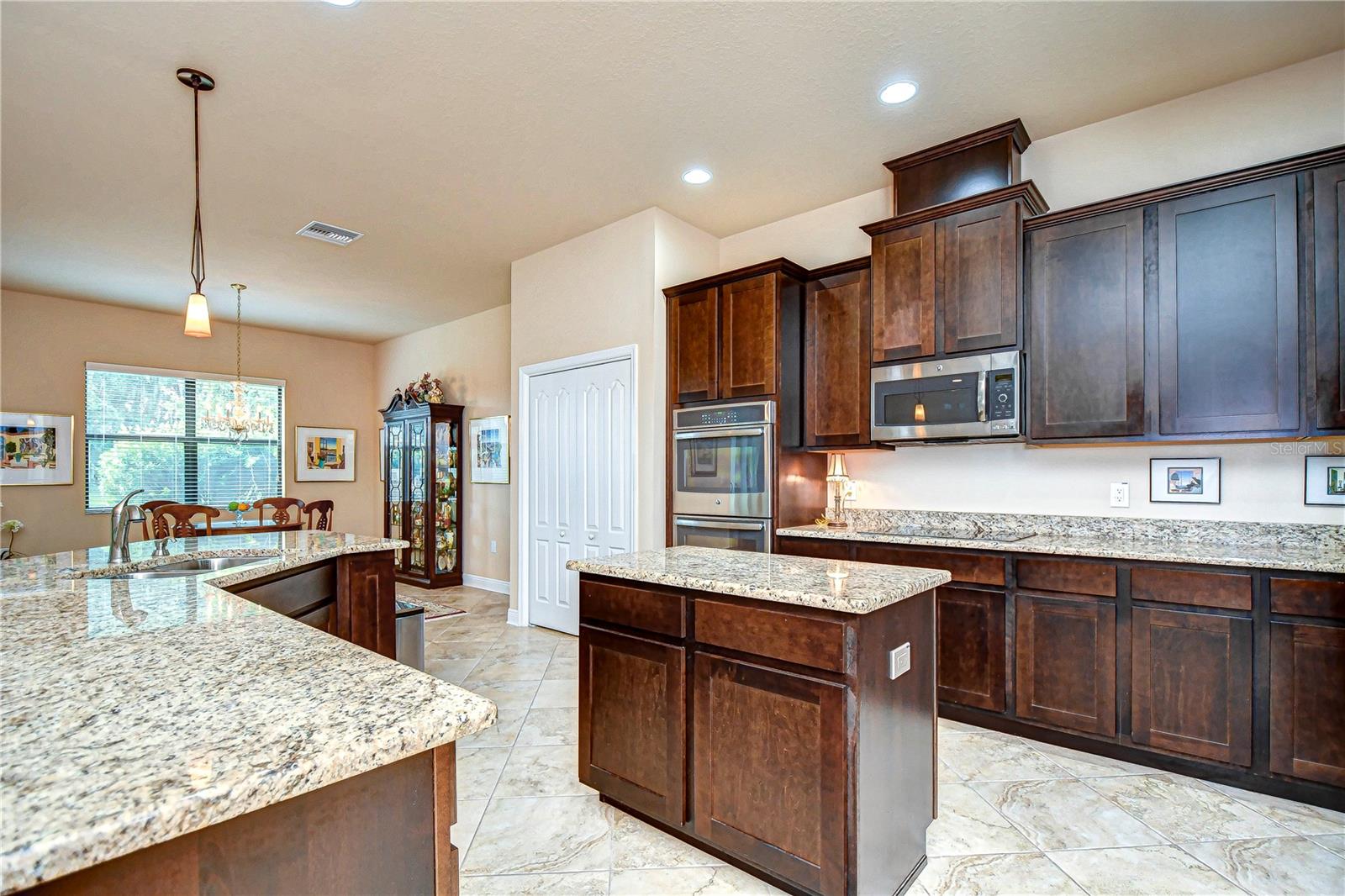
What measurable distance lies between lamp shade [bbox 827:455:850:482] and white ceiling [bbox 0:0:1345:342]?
1665 millimetres

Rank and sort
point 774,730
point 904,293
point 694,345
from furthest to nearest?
point 694,345
point 904,293
point 774,730

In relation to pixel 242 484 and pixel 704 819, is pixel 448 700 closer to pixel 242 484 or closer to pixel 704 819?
pixel 704 819

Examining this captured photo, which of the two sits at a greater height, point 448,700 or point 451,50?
point 451,50

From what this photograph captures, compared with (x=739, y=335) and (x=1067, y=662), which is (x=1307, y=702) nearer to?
(x=1067, y=662)

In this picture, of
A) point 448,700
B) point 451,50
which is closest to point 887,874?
point 448,700

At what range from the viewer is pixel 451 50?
103 inches

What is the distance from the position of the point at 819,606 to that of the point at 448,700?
3.42 ft

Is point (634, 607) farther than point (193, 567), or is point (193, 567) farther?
point (193, 567)

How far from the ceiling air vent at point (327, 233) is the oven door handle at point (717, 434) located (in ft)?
8.98

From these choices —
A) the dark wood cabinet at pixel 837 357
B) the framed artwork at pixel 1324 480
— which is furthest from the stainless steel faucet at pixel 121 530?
the framed artwork at pixel 1324 480

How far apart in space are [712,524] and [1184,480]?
92.5 inches

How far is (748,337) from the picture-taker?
12.6 ft

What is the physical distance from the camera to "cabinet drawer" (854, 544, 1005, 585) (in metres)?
2.91

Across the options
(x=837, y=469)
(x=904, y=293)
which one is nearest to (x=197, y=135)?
(x=904, y=293)
